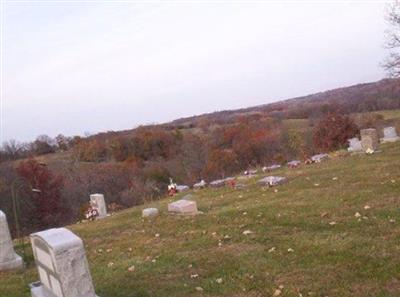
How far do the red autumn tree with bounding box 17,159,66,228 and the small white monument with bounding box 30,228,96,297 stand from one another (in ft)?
130

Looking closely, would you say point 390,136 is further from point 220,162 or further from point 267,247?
point 220,162

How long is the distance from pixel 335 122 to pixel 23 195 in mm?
28129

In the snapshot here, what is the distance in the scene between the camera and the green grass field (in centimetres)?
682

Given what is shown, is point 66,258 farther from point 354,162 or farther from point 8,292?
point 354,162

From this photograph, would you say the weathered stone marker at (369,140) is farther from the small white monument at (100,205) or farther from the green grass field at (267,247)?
the small white monument at (100,205)

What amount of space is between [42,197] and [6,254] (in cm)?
3954

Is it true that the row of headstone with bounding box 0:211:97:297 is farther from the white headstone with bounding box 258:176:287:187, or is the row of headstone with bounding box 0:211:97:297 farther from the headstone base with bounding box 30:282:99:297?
the white headstone with bounding box 258:176:287:187

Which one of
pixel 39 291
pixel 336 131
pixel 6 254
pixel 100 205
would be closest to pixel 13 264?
pixel 6 254

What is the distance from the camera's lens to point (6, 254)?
35.7 feet

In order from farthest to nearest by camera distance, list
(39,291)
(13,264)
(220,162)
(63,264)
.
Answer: (220,162) → (13,264) → (39,291) → (63,264)

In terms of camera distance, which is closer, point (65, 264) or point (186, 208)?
point (65, 264)

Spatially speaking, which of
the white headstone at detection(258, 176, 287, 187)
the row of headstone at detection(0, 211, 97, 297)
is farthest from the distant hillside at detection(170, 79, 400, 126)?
the row of headstone at detection(0, 211, 97, 297)

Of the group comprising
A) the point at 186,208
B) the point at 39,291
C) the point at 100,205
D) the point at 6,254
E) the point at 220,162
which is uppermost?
the point at 39,291

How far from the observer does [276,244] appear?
8.65 m
